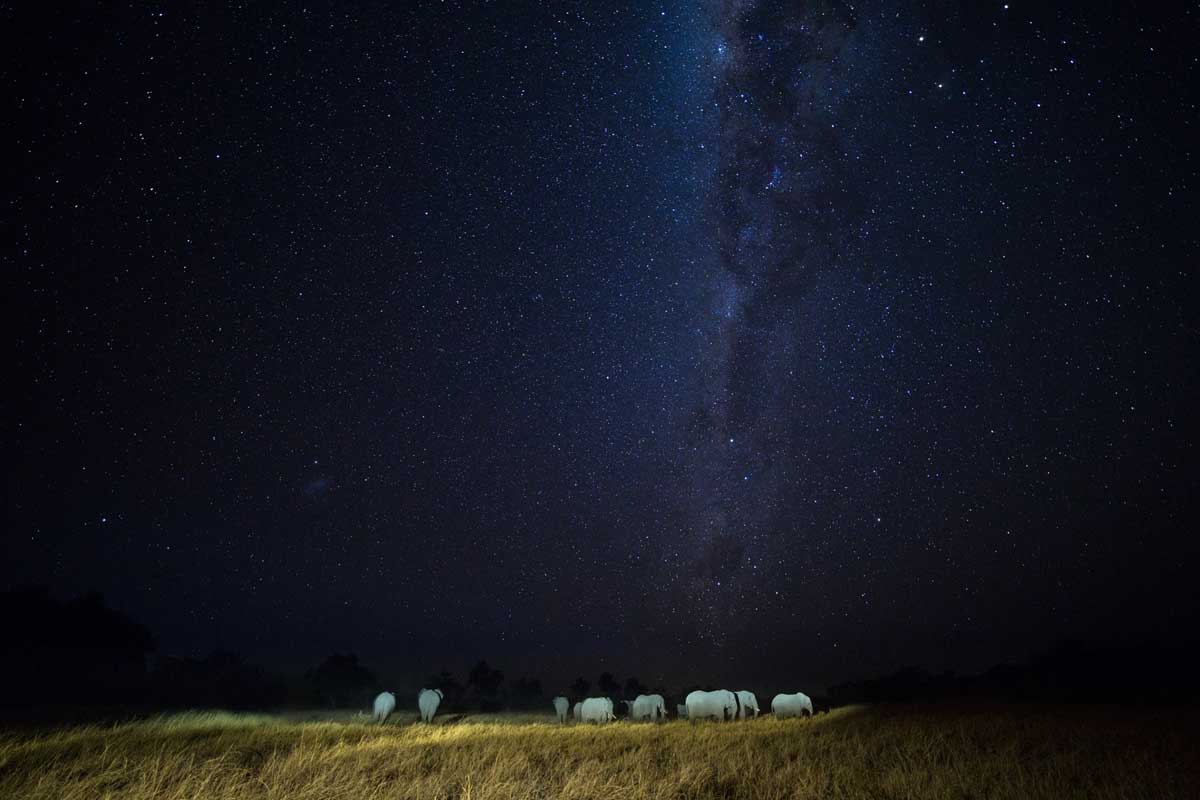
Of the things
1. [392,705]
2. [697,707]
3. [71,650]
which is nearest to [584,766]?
[392,705]

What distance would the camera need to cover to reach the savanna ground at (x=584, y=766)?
305 inches

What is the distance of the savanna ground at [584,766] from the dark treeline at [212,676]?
23.7 metres

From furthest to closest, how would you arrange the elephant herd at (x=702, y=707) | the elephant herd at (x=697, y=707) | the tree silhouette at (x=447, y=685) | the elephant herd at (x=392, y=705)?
the tree silhouette at (x=447, y=685) < the elephant herd at (x=702, y=707) < the elephant herd at (x=697, y=707) < the elephant herd at (x=392, y=705)

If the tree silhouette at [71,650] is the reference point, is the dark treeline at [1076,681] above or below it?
below

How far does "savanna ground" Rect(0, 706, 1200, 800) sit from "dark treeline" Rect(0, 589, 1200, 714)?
23.7 meters

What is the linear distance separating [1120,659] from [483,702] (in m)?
59.3

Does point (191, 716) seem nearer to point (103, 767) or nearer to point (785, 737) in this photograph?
point (103, 767)

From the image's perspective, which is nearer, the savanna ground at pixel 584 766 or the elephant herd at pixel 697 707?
the savanna ground at pixel 584 766

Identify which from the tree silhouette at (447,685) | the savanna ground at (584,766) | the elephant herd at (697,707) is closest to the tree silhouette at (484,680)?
the tree silhouette at (447,685)

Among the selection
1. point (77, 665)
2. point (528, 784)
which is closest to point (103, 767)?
point (528, 784)

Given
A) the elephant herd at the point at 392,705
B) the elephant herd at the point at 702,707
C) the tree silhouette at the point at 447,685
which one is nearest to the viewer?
the elephant herd at the point at 392,705

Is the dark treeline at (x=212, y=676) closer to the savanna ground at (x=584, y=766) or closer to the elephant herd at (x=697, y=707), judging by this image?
the elephant herd at (x=697, y=707)

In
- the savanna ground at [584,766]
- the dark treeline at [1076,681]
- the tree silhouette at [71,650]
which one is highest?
the tree silhouette at [71,650]

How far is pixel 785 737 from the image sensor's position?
Result: 48.6 feet
